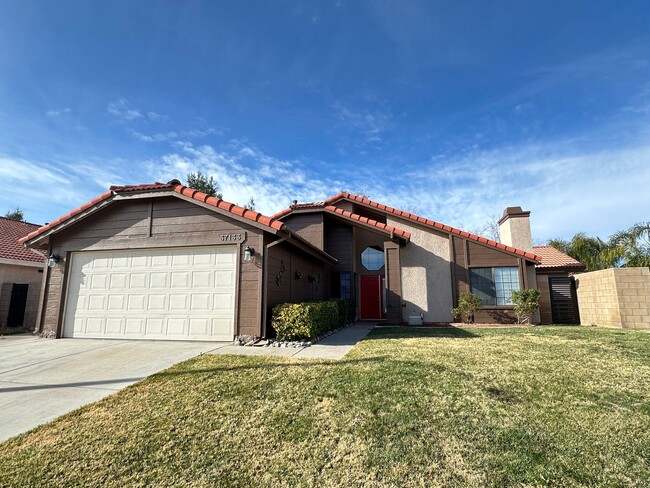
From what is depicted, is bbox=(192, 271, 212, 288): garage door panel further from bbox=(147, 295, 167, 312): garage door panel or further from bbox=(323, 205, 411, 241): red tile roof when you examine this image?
bbox=(323, 205, 411, 241): red tile roof

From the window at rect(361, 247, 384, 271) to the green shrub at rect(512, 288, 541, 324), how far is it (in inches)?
205

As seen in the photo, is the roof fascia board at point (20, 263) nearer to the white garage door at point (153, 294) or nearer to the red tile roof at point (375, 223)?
the white garage door at point (153, 294)

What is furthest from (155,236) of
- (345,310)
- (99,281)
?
(345,310)

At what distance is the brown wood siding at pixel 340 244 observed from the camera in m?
14.0

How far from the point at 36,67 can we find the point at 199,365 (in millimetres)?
10069

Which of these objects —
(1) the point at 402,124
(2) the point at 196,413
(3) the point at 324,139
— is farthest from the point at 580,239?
(2) the point at 196,413

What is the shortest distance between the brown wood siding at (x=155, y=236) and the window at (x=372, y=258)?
24.1 feet

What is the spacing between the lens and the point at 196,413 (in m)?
3.52

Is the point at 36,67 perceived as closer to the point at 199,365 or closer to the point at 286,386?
the point at 199,365

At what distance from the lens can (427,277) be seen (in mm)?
12812

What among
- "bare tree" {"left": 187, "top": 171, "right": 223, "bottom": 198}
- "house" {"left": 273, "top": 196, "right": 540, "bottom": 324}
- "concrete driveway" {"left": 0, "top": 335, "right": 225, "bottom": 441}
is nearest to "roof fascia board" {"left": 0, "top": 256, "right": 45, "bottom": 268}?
"concrete driveway" {"left": 0, "top": 335, "right": 225, "bottom": 441}

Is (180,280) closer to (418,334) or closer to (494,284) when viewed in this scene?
(418,334)

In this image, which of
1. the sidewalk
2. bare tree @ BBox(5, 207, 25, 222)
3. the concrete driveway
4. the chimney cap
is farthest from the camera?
bare tree @ BBox(5, 207, 25, 222)

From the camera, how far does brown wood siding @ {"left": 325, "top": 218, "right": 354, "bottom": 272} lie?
46.0 feet
